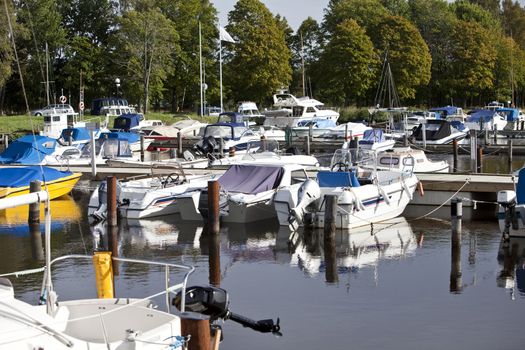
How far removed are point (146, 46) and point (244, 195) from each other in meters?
51.7

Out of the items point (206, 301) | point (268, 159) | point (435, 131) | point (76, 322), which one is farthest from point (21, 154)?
point (76, 322)

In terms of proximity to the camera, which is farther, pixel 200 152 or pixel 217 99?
pixel 217 99

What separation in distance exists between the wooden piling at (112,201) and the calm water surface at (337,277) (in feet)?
1.64

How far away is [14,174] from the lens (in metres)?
29.2

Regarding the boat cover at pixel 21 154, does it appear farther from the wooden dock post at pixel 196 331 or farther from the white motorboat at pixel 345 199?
the wooden dock post at pixel 196 331

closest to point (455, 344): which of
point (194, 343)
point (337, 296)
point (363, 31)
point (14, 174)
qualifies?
point (337, 296)

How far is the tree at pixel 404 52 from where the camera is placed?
8500 centimetres

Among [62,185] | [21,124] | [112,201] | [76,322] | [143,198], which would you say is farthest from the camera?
[21,124]

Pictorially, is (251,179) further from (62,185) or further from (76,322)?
(76,322)

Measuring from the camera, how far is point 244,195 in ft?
85.6

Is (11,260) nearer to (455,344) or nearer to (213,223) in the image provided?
(213,223)

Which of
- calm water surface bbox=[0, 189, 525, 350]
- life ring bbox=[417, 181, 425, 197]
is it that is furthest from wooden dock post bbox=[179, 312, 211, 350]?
life ring bbox=[417, 181, 425, 197]

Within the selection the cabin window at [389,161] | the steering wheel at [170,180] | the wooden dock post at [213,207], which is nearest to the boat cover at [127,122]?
the cabin window at [389,161]

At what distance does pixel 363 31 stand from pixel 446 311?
6955 cm
